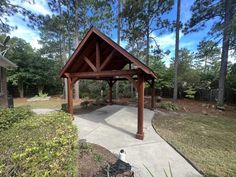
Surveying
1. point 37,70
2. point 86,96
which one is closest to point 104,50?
point 86,96

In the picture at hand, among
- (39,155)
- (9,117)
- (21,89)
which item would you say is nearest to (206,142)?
(39,155)

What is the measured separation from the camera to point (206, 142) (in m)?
4.95

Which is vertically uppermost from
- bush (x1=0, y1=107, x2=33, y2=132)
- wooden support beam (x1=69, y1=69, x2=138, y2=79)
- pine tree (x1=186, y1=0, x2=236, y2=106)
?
pine tree (x1=186, y1=0, x2=236, y2=106)

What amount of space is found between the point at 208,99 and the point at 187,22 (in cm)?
788

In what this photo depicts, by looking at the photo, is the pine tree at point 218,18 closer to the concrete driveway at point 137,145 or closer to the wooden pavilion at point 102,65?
the wooden pavilion at point 102,65

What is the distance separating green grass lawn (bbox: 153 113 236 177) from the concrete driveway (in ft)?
1.27

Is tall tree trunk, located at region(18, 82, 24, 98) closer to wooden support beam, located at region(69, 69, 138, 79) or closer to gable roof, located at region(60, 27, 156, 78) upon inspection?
gable roof, located at region(60, 27, 156, 78)

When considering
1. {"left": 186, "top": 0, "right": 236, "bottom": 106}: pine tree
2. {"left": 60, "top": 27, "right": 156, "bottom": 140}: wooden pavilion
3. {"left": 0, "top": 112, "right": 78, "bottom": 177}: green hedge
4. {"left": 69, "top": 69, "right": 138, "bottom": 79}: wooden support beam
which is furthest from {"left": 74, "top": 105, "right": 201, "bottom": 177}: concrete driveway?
{"left": 186, "top": 0, "right": 236, "bottom": 106}: pine tree

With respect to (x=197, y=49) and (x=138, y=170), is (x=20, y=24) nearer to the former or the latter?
(x=138, y=170)

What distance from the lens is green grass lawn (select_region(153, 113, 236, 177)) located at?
3.55m

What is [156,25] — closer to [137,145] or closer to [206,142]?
[206,142]

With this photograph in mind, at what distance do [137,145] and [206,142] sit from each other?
2.54 meters

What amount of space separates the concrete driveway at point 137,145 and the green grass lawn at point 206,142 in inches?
15.2

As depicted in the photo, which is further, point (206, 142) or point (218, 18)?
point (218, 18)
